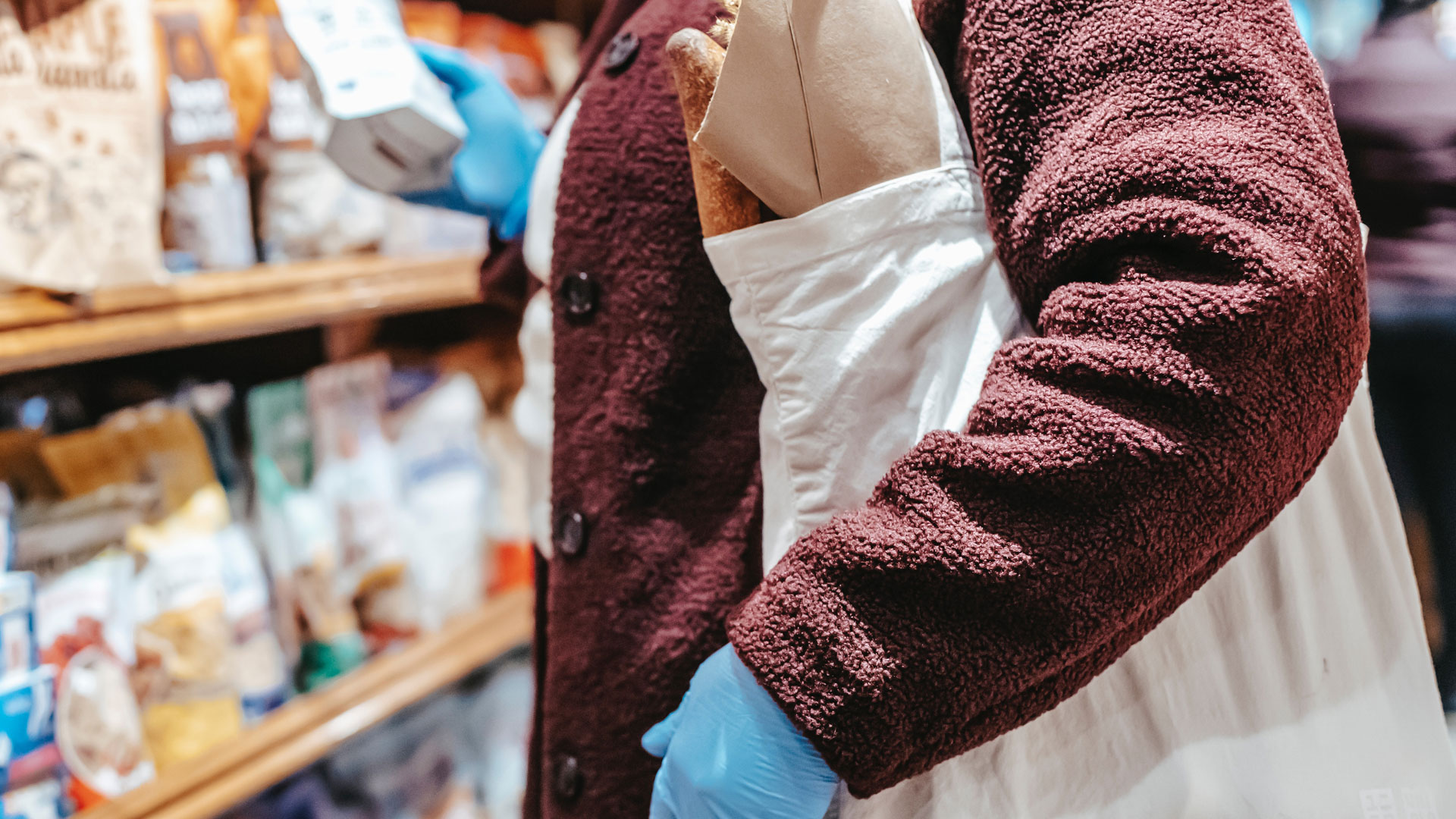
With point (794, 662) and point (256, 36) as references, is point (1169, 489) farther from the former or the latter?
point (256, 36)

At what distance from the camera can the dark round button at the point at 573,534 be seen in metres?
0.52

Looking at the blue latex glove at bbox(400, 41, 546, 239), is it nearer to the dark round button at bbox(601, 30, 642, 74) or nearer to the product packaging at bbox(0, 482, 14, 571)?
the dark round button at bbox(601, 30, 642, 74)

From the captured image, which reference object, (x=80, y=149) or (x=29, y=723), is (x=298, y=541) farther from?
(x=80, y=149)

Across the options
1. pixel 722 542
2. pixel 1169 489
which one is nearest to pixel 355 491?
pixel 722 542

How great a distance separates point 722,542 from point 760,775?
0.14 m

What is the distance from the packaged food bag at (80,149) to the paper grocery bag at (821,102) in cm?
55

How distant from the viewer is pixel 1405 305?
108cm

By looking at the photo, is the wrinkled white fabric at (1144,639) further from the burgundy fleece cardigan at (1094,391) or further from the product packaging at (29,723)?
the product packaging at (29,723)

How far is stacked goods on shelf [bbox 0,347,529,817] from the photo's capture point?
0.72 metres

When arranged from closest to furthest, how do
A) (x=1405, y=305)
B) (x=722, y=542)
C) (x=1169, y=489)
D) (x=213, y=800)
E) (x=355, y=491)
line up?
(x=1169, y=489)
(x=722, y=542)
(x=213, y=800)
(x=355, y=491)
(x=1405, y=305)

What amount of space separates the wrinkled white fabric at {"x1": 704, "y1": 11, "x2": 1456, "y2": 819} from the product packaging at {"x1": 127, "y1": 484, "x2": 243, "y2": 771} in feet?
1.97

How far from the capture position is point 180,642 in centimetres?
79

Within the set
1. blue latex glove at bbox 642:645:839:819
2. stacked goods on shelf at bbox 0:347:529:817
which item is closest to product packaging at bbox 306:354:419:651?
stacked goods on shelf at bbox 0:347:529:817

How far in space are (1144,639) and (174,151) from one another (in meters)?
0.83
